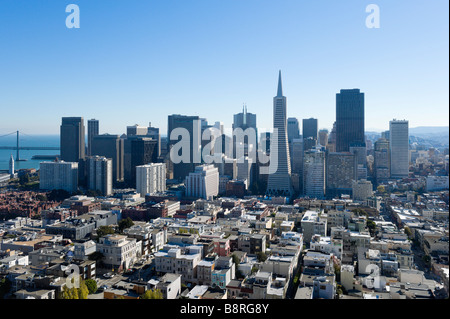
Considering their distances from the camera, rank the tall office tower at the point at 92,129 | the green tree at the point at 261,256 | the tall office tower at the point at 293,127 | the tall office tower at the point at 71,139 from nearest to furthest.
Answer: the green tree at the point at 261,256 < the tall office tower at the point at 71,139 < the tall office tower at the point at 92,129 < the tall office tower at the point at 293,127

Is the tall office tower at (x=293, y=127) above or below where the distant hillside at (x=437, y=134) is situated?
above

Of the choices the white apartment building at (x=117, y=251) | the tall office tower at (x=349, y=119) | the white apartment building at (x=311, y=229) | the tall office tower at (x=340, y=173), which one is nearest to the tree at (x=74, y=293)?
the white apartment building at (x=117, y=251)

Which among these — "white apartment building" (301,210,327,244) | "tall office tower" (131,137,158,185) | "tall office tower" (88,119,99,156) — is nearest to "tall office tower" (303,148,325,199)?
"white apartment building" (301,210,327,244)

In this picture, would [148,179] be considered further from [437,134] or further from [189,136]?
[437,134]

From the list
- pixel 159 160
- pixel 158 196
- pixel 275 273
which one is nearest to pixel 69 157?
pixel 159 160

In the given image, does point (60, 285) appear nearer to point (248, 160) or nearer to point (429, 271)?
point (429, 271)

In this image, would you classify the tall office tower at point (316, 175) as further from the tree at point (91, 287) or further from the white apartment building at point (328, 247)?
the tree at point (91, 287)

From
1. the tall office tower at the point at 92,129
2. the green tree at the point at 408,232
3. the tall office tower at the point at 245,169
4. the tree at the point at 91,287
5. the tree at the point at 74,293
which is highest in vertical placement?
the tall office tower at the point at 92,129
